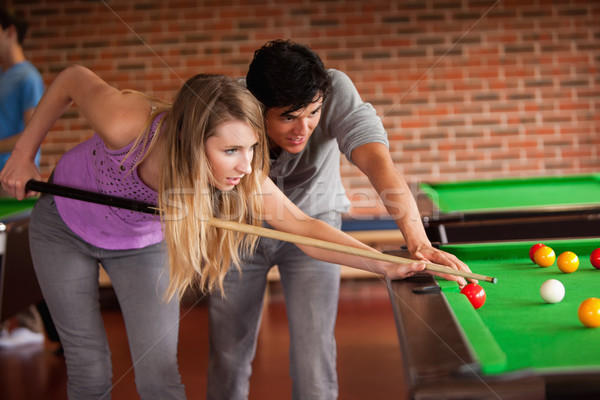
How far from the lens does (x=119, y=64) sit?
187 inches

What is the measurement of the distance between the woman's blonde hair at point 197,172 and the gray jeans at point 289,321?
0.30 meters

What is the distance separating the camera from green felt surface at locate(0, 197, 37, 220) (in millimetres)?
2768

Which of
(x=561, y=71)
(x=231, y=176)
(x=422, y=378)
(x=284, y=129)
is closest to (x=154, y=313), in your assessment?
(x=231, y=176)

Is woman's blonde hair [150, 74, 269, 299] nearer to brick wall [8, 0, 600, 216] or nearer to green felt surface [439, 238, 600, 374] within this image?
green felt surface [439, 238, 600, 374]

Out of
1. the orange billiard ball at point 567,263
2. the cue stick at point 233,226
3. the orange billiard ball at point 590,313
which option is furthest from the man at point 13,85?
the orange billiard ball at point 590,313

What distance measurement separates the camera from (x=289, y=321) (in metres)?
2.03

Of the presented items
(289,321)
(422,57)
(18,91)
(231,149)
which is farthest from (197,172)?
(422,57)

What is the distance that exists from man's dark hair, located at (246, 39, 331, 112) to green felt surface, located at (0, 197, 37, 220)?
1513mm

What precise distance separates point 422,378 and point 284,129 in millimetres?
1030

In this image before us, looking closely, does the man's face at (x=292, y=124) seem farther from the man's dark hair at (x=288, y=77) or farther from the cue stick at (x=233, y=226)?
the cue stick at (x=233, y=226)

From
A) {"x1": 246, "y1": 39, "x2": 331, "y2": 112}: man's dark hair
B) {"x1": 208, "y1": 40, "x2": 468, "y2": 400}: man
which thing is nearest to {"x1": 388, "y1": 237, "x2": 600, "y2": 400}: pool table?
{"x1": 208, "y1": 40, "x2": 468, "y2": 400}: man

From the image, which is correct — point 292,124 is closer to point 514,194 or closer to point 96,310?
point 96,310

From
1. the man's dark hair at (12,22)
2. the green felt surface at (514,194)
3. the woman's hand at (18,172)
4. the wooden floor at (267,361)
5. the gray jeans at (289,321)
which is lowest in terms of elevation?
the wooden floor at (267,361)

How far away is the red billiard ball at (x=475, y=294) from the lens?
141 cm
